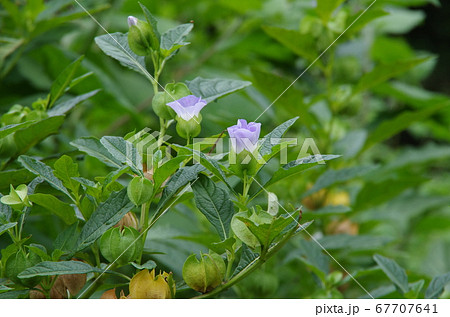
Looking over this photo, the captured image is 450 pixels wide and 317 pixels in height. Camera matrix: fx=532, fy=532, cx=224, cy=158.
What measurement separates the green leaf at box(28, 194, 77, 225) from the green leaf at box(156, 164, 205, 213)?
0.28 feet

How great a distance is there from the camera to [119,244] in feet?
1.32

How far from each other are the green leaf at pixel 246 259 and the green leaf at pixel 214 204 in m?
0.02

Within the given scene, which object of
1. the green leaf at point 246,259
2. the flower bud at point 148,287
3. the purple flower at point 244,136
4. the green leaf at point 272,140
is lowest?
the flower bud at point 148,287

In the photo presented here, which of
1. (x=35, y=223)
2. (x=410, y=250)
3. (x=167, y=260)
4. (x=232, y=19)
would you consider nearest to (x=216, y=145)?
(x=167, y=260)

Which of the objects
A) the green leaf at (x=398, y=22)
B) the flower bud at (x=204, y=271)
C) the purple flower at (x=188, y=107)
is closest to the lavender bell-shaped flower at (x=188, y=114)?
the purple flower at (x=188, y=107)

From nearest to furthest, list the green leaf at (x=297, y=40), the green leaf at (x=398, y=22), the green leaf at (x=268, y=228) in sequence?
the green leaf at (x=268, y=228) < the green leaf at (x=297, y=40) < the green leaf at (x=398, y=22)

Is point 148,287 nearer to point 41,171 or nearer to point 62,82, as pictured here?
point 41,171

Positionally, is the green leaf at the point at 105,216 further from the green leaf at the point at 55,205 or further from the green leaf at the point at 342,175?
the green leaf at the point at 342,175

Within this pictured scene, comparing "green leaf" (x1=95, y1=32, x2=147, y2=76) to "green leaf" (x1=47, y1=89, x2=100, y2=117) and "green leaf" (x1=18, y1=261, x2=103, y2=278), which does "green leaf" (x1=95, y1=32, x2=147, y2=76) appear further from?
"green leaf" (x1=18, y1=261, x2=103, y2=278)

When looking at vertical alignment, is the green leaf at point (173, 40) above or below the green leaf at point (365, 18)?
above

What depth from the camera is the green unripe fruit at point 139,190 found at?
1.31 ft

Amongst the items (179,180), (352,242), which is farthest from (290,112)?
(179,180)

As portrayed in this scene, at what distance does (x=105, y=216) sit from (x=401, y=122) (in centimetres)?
59
